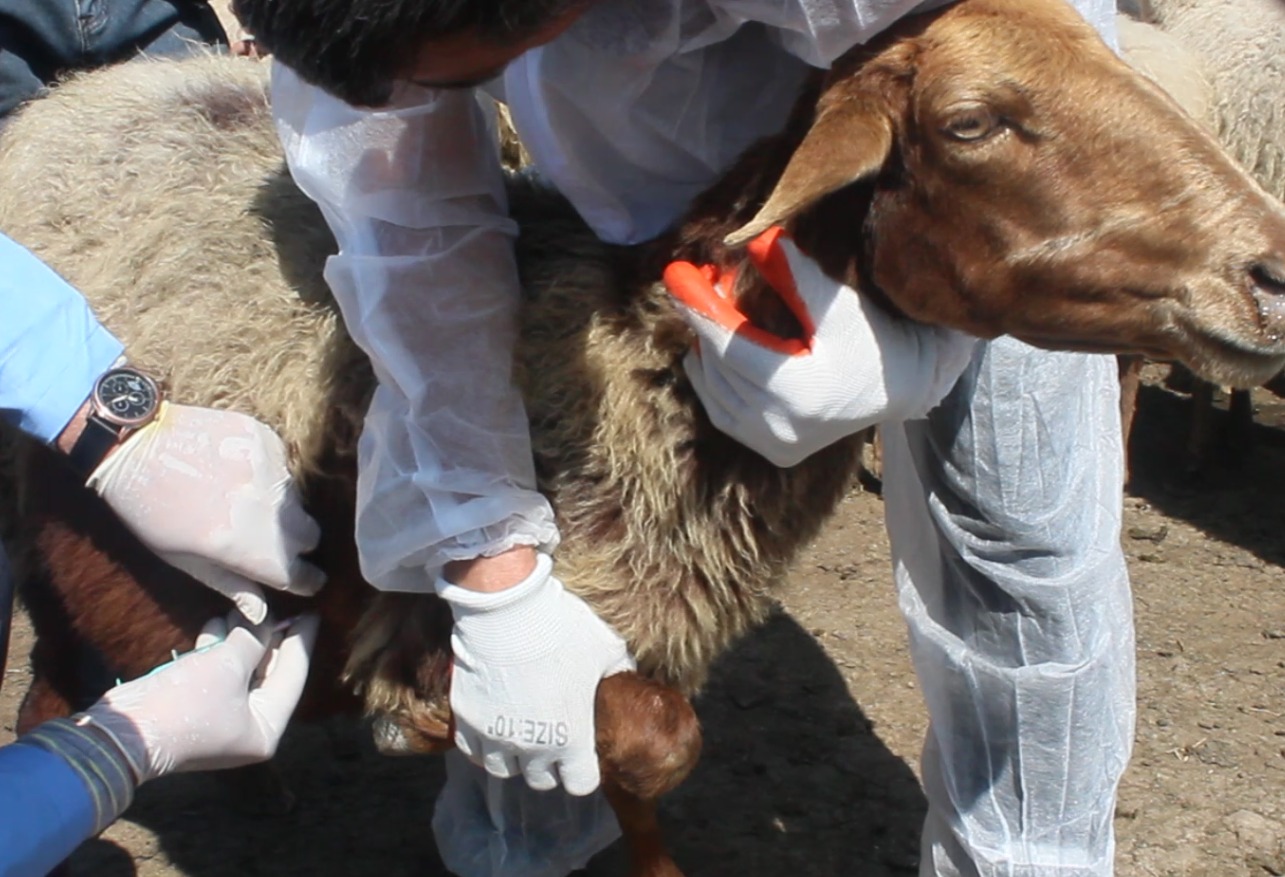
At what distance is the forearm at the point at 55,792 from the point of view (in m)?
1.51

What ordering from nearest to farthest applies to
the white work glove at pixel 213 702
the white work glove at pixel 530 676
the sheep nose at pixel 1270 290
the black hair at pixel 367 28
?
the black hair at pixel 367 28 → the sheep nose at pixel 1270 290 → the white work glove at pixel 530 676 → the white work glove at pixel 213 702

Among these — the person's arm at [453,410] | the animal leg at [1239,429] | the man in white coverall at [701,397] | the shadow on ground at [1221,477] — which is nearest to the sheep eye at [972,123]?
the man in white coverall at [701,397]

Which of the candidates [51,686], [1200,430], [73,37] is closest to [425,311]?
[51,686]

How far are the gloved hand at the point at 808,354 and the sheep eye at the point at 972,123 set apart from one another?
223 mm

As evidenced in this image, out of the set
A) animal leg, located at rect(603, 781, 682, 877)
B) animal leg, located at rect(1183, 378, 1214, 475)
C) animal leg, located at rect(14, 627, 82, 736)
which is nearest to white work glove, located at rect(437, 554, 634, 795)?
animal leg, located at rect(603, 781, 682, 877)

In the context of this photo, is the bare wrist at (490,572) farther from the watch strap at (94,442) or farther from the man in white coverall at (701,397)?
the watch strap at (94,442)

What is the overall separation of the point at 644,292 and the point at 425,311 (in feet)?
0.96

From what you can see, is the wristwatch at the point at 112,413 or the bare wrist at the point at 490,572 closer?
the bare wrist at the point at 490,572

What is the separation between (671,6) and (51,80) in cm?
180

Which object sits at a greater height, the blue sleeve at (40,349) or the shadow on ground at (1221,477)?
the blue sleeve at (40,349)

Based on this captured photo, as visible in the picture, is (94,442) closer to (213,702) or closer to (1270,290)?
(213,702)

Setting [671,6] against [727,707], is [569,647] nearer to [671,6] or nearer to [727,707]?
[671,6]

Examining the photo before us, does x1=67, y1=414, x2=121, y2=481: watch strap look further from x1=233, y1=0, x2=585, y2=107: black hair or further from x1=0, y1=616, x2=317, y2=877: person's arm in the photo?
x1=233, y1=0, x2=585, y2=107: black hair

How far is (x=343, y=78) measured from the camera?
1.37 metres
